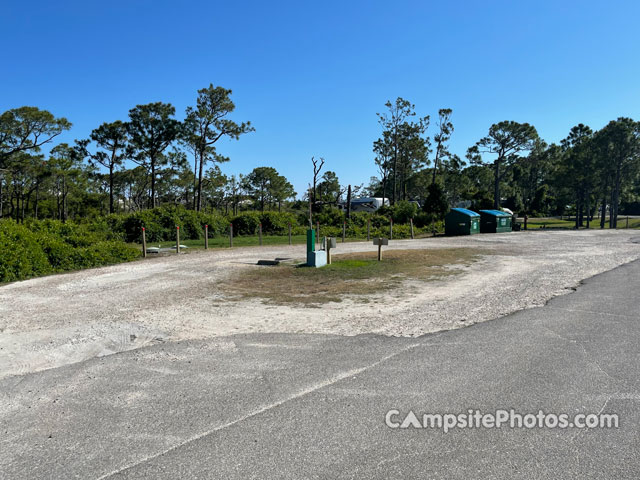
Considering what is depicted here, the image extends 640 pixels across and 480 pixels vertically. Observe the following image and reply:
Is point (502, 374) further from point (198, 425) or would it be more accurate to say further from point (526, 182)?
point (526, 182)

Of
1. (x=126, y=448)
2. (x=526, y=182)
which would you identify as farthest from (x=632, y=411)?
(x=526, y=182)

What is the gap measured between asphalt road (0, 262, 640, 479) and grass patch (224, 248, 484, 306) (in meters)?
3.17

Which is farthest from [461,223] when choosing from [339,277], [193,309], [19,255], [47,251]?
[19,255]

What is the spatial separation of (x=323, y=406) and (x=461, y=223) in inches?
1033

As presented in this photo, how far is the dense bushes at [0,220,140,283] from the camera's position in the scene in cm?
1145

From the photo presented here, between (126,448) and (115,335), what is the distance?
3.34 meters

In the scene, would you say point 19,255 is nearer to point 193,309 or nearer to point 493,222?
point 193,309

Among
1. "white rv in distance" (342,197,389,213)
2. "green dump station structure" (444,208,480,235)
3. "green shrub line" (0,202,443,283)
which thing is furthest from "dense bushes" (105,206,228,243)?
"white rv in distance" (342,197,389,213)

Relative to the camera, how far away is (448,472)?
2.66m

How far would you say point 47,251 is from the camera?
1313 cm

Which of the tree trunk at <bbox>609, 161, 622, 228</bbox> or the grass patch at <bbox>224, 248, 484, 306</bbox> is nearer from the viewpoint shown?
the grass patch at <bbox>224, 248, 484, 306</bbox>

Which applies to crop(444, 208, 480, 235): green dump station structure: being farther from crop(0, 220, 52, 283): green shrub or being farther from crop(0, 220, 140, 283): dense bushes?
crop(0, 220, 52, 283): green shrub

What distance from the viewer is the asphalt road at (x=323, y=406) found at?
2770 millimetres

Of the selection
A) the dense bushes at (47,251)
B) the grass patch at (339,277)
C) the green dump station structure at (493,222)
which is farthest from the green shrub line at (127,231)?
the grass patch at (339,277)
